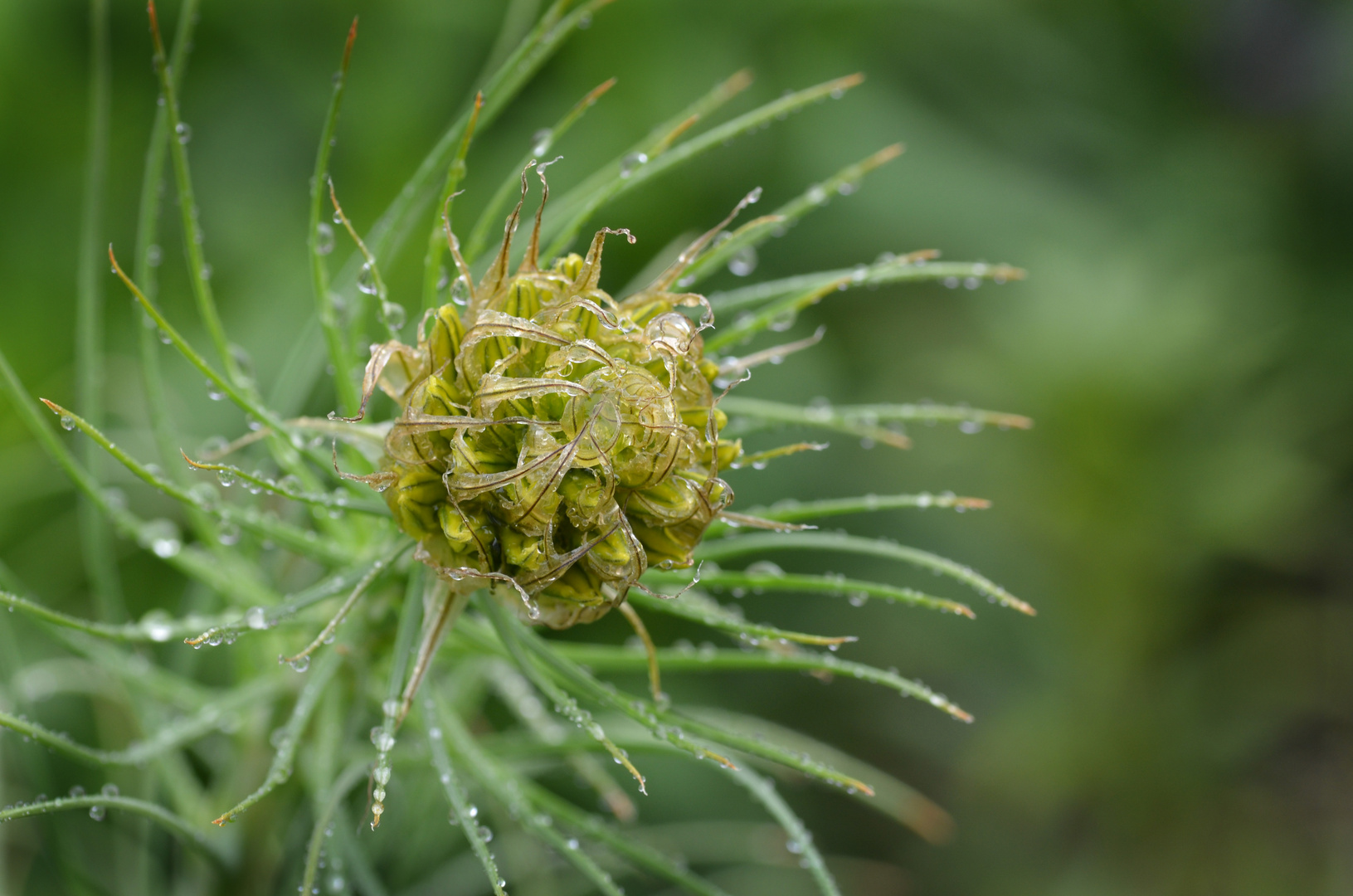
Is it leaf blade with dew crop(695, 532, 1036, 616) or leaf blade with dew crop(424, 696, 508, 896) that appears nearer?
leaf blade with dew crop(424, 696, 508, 896)

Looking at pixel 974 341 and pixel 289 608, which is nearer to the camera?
pixel 289 608

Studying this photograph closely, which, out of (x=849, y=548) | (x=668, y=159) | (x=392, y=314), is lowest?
(x=849, y=548)

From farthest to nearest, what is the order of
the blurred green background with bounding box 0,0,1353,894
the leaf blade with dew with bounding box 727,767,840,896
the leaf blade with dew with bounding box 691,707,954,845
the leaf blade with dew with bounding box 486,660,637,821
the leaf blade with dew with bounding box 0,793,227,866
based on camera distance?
the blurred green background with bounding box 0,0,1353,894
the leaf blade with dew with bounding box 691,707,954,845
the leaf blade with dew with bounding box 486,660,637,821
the leaf blade with dew with bounding box 727,767,840,896
the leaf blade with dew with bounding box 0,793,227,866

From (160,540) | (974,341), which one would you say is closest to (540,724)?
(160,540)

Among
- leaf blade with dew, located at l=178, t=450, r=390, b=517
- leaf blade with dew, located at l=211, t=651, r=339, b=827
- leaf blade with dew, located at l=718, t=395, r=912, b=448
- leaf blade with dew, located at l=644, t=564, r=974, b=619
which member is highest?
leaf blade with dew, located at l=718, t=395, r=912, b=448

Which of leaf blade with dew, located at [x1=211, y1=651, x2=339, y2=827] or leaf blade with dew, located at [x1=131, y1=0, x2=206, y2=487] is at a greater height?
leaf blade with dew, located at [x1=131, y1=0, x2=206, y2=487]

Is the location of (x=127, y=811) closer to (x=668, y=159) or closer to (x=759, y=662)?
(x=759, y=662)

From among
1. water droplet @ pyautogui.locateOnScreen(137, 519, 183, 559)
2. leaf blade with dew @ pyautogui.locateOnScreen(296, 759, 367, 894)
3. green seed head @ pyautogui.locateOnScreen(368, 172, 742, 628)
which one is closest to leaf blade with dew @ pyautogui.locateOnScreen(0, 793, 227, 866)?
leaf blade with dew @ pyautogui.locateOnScreen(296, 759, 367, 894)

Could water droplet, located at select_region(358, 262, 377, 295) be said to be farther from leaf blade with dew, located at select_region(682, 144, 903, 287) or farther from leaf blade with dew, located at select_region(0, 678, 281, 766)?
leaf blade with dew, located at select_region(0, 678, 281, 766)
